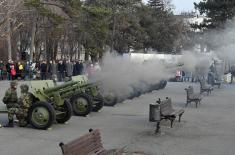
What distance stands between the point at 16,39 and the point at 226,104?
36263 millimetres

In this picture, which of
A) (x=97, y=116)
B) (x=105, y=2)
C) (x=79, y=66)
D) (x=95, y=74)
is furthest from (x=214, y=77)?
(x=105, y=2)

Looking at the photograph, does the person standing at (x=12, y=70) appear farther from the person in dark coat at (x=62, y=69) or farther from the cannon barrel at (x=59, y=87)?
the cannon barrel at (x=59, y=87)

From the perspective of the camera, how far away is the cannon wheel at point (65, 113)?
14.6m

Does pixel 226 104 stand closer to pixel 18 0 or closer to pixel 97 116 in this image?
pixel 97 116

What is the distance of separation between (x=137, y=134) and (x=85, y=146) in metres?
5.05

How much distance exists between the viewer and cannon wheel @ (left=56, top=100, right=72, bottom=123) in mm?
14573

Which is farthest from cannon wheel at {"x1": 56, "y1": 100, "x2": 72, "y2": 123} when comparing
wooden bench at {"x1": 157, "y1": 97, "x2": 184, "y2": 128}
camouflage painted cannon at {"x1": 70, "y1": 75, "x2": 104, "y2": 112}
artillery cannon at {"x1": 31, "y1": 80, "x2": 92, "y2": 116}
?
camouflage painted cannon at {"x1": 70, "y1": 75, "x2": 104, "y2": 112}

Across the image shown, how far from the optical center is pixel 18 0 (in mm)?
38906

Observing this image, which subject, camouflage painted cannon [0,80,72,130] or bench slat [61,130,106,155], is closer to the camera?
bench slat [61,130,106,155]

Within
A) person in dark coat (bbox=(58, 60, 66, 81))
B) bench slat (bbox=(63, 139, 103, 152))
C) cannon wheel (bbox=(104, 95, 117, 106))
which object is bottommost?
cannon wheel (bbox=(104, 95, 117, 106))

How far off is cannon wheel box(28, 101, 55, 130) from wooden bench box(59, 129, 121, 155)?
470 centimetres

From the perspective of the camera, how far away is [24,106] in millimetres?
13688

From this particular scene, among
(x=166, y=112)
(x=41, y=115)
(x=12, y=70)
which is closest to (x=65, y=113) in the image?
(x=41, y=115)

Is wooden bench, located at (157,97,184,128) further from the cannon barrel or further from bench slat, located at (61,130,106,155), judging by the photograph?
bench slat, located at (61,130,106,155)
